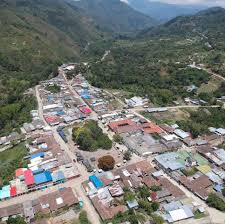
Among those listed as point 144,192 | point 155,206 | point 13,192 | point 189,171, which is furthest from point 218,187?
point 13,192

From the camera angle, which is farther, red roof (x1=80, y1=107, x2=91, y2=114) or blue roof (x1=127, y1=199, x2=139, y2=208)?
red roof (x1=80, y1=107, x2=91, y2=114)

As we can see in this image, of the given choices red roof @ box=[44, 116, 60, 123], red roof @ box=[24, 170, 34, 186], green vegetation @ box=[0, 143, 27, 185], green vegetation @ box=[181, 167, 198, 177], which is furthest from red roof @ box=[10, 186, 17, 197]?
green vegetation @ box=[181, 167, 198, 177]

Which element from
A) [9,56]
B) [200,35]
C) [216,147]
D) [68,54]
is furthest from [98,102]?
[200,35]

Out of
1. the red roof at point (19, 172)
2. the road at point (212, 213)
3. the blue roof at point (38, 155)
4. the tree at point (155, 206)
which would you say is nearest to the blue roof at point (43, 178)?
the red roof at point (19, 172)

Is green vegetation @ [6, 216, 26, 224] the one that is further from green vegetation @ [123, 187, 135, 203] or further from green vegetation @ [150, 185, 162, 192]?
green vegetation @ [150, 185, 162, 192]

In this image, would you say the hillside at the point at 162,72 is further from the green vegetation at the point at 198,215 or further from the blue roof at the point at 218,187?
the green vegetation at the point at 198,215
